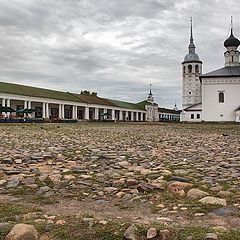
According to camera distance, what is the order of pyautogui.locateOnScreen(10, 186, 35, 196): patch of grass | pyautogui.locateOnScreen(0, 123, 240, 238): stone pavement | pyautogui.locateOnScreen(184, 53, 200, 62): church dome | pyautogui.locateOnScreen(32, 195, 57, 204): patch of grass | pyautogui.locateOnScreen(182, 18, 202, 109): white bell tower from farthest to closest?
pyautogui.locateOnScreen(184, 53, 200, 62): church dome → pyautogui.locateOnScreen(182, 18, 202, 109): white bell tower → pyautogui.locateOnScreen(10, 186, 35, 196): patch of grass → pyautogui.locateOnScreen(32, 195, 57, 204): patch of grass → pyautogui.locateOnScreen(0, 123, 240, 238): stone pavement

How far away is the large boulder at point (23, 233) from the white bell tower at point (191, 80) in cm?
8469

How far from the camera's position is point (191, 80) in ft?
282

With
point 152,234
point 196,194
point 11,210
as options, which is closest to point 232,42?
point 196,194

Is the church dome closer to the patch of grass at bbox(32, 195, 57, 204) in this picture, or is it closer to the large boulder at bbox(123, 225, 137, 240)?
the patch of grass at bbox(32, 195, 57, 204)

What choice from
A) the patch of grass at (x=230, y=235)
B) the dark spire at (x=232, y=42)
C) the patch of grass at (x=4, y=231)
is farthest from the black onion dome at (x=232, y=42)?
the patch of grass at (x=4, y=231)

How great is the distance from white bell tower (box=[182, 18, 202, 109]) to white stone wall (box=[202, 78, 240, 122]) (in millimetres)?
24724

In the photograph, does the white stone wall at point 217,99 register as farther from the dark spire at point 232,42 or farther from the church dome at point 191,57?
the church dome at point 191,57

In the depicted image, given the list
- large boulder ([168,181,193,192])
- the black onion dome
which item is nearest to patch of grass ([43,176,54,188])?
large boulder ([168,181,193,192])

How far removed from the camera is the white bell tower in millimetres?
85812

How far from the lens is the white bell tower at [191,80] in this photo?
85.8m

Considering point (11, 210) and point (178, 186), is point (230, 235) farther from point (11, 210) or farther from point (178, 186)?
point (11, 210)

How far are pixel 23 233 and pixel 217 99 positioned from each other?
198 feet

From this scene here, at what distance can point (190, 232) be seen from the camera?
2.73m

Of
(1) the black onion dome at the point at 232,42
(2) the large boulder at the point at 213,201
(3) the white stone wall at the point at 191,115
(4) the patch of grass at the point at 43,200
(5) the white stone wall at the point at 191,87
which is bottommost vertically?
(4) the patch of grass at the point at 43,200
